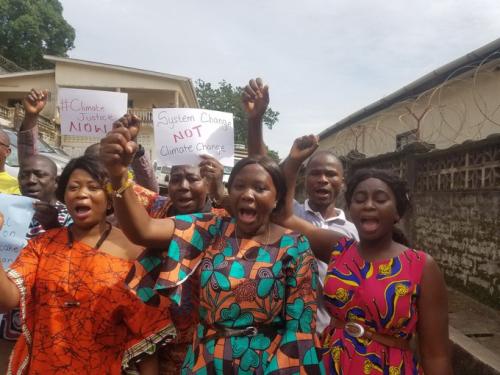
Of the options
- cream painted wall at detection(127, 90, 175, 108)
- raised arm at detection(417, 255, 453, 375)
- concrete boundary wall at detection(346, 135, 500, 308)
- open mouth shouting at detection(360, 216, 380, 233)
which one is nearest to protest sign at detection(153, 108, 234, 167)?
open mouth shouting at detection(360, 216, 380, 233)

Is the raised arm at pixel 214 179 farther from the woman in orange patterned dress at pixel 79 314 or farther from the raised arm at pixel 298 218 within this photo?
the woman in orange patterned dress at pixel 79 314

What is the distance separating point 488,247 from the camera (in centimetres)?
532

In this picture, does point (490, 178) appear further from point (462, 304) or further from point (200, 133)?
point (200, 133)

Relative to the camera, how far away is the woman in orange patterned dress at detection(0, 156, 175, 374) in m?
1.95

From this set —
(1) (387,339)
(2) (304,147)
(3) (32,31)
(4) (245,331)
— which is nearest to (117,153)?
(4) (245,331)

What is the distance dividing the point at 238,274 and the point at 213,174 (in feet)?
3.00

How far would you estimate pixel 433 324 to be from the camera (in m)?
1.97

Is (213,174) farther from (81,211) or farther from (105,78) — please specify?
(105,78)

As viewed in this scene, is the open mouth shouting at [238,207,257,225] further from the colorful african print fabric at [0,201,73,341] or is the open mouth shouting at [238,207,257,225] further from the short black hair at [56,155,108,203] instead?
the colorful african print fabric at [0,201,73,341]

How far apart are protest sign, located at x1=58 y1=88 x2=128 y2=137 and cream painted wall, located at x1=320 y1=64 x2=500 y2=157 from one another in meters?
4.11

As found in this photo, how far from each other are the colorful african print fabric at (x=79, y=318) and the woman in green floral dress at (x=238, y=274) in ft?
0.35

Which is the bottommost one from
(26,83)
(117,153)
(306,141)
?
(117,153)

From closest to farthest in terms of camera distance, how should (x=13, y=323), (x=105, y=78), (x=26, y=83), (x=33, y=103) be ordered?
(x=13, y=323) → (x=33, y=103) → (x=105, y=78) → (x=26, y=83)

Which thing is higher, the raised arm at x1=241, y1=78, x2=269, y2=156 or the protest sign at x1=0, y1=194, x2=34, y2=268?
the raised arm at x1=241, y1=78, x2=269, y2=156
